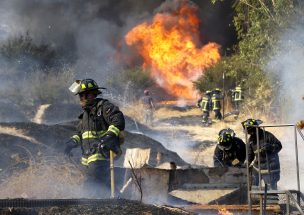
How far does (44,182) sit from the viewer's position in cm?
966

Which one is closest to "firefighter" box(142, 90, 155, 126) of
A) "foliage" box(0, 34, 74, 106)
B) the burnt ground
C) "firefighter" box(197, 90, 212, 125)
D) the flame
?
"firefighter" box(197, 90, 212, 125)

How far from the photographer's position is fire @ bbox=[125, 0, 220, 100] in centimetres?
3469

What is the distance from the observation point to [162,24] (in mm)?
36875

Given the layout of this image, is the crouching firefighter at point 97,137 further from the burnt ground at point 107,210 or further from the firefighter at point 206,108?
the firefighter at point 206,108

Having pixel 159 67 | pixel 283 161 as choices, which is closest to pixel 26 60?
pixel 159 67

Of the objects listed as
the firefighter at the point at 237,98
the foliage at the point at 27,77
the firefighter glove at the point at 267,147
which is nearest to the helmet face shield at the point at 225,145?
the firefighter glove at the point at 267,147

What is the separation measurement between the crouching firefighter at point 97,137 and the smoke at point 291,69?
12.3m

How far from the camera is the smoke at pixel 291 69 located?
62.1 feet

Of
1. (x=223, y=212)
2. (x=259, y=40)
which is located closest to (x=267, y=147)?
(x=223, y=212)

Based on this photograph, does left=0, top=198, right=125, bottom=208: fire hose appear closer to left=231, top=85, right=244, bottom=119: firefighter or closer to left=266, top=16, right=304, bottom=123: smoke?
left=266, top=16, right=304, bottom=123: smoke

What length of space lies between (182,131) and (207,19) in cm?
1984

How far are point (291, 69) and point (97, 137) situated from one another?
13.6m

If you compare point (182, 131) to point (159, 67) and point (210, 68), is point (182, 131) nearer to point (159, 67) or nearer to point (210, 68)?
point (210, 68)

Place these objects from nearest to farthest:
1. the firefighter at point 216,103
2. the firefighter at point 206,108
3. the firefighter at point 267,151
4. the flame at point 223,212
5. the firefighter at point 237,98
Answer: the flame at point 223,212, the firefighter at point 267,151, the firefighter at point 206,108, the firefighter at point 216,103, the firefighter at point 237,98
